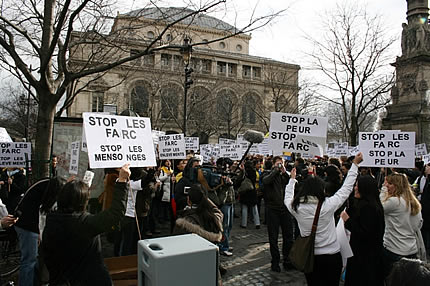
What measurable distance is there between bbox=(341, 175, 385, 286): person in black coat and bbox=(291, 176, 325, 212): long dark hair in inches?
17.8

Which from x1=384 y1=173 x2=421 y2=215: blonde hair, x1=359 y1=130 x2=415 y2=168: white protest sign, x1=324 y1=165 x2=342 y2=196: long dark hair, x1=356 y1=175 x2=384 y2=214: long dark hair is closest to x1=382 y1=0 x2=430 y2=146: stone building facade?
x1=359 y1=130 x2=415 y2=168: white protest sign

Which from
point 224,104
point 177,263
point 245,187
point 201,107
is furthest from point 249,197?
point 224,104

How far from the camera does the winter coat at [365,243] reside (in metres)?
3.90

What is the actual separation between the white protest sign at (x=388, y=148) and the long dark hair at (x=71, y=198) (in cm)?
522

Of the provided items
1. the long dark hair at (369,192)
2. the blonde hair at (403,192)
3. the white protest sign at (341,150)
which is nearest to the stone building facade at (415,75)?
the white protest sign at (341,150)

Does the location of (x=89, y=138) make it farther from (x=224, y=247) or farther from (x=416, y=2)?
(x=416, y=2)

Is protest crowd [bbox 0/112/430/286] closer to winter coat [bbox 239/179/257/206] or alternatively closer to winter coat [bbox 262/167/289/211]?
winter coat [bbox 262/167/289/211]

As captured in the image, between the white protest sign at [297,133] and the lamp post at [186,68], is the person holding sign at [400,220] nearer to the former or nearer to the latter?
the white protest sign at [297,133]

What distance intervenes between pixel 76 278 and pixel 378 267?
3.52 m

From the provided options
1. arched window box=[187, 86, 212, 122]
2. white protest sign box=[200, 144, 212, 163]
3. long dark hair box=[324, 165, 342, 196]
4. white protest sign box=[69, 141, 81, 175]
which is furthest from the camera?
arched window box=[187, 86, 212, 122]

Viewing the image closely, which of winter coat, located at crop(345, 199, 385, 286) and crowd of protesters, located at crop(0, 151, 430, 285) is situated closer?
crowd of protesters, located at crop(0, 151, 430, 285)

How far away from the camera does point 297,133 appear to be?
20.2 feet

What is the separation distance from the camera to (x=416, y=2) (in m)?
14.8

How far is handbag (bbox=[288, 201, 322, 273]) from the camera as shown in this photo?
3.81 m
